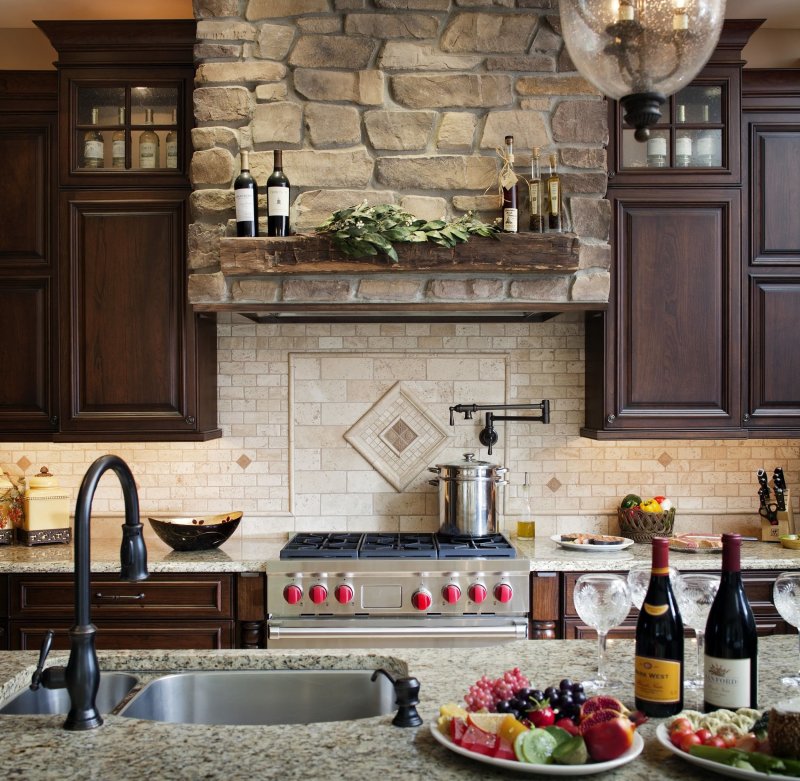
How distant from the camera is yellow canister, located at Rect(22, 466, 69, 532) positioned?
385 centimetres

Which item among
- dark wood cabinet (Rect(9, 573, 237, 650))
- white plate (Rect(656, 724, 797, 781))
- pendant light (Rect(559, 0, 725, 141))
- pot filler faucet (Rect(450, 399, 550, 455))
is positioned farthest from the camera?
pot filler faucet (Rect(450, 399, 550, 455))

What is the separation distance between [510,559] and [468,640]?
0.36m

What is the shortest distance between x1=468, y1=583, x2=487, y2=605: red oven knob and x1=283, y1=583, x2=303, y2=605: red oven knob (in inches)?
26.9

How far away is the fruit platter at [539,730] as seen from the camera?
1.45m

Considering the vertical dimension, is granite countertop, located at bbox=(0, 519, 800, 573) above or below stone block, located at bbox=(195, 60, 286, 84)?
below

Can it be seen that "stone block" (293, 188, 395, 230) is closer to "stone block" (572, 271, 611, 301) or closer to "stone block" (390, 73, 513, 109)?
"stone block" (390, 73, 513, 109)

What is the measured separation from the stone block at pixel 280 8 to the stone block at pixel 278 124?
371 mm

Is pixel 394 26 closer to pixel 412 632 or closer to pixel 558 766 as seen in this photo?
pixel 412 632

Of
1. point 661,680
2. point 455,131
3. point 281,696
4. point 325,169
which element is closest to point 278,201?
point 325,169

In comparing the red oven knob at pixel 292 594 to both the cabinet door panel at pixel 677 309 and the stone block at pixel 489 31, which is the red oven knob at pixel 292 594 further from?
the stone block at pixel 489 31

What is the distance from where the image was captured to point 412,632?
3510mm

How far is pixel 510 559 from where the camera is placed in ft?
11.6

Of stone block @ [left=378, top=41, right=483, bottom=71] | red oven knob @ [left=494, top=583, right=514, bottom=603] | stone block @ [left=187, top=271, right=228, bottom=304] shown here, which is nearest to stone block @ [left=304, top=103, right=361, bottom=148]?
stone block @ [left=378, top=41, right=483, bottom=71]

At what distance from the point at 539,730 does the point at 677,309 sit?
2722 millimetres
